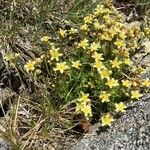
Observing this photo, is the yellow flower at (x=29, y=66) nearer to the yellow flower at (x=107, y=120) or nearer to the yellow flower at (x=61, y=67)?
the yellow flower at (x=61, y=67)

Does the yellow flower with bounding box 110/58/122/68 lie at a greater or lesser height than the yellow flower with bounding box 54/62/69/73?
lesser

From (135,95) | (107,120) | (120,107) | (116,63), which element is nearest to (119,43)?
(116,63)

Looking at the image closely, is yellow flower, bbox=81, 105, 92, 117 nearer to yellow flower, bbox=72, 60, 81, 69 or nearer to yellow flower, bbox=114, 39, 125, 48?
yellow flower, bbox=72, 60, 81, 69

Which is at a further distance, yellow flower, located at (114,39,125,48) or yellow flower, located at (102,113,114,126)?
yellow flower, located at (114,39,125,48)

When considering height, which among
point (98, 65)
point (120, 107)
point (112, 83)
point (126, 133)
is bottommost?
point (126, 133)

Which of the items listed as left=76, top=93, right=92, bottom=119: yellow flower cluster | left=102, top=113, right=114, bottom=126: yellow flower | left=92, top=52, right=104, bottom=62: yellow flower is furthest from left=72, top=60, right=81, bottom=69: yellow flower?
left=102, top=113, right=114, bottom=126: yellow flower

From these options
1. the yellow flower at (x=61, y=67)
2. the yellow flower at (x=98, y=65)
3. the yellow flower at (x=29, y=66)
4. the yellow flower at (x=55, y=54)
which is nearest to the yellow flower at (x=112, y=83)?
the yellow flower at (x=98, y=65)

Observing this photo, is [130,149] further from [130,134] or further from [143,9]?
[143,9]

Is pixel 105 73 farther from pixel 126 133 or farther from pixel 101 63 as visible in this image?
pixel 126 133

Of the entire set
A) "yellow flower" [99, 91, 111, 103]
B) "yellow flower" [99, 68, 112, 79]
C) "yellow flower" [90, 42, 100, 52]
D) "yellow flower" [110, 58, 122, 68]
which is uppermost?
"yellow flower" [90, 42, 100, 52]
